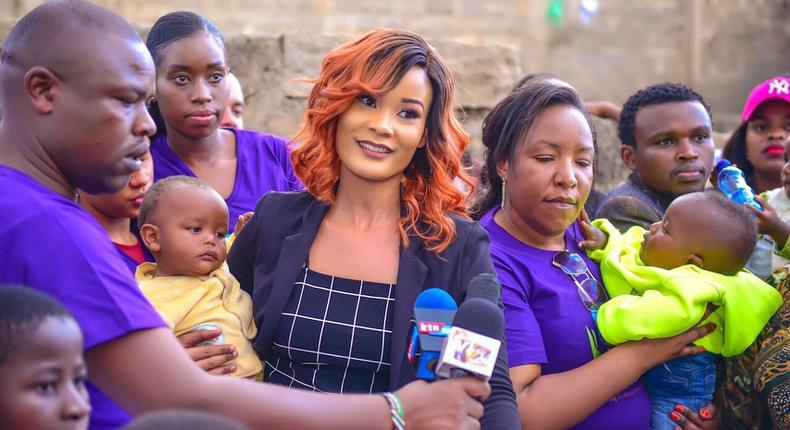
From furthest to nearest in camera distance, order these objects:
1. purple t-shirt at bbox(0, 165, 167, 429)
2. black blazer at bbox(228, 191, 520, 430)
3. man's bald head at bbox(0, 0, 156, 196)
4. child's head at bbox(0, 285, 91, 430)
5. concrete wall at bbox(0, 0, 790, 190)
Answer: concrete wall at bbox(0, 0, 790, 190) < black blazer at bbox(228, 191, 520, 430) < man's bald head at bbox(0, 0, 156, 196) < purple t-shirt at bbox(0, 165, 167, 429) < child's head at bbox(0, 285, 91, 430)

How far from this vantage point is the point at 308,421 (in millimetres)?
2434

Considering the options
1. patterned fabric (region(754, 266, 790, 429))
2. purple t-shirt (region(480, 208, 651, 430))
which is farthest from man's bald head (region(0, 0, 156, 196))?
patterned fabric (region(754, 266, 790, 429))

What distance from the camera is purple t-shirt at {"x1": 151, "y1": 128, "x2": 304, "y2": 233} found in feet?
14.1

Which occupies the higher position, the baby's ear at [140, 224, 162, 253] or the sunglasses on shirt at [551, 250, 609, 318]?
the baby's ear at [140, 224, 162, 253]

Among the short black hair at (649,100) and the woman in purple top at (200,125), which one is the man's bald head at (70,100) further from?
the short black hair at (649,100)

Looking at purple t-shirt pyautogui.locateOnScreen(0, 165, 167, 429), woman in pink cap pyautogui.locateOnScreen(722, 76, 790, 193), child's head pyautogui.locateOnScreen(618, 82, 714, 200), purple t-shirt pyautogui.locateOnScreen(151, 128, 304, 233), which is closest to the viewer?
purple t-shirt pyautogui.locateOnScreen(0, 165, 167, 429)

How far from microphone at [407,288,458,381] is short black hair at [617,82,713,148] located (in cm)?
253

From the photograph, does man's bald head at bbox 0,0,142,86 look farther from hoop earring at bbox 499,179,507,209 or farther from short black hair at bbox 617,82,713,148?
short black hair at bbox 617,82,713,148

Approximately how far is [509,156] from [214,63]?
1464mm

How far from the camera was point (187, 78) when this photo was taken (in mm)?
4367

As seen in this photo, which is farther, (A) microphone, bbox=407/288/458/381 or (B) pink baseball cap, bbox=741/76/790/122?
(B) pink baseball cap, bbox=741/76/790/122

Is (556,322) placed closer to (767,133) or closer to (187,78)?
(187,78)

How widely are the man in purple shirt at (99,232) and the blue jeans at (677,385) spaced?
133 cm

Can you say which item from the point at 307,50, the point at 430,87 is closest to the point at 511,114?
the point at 430,87
